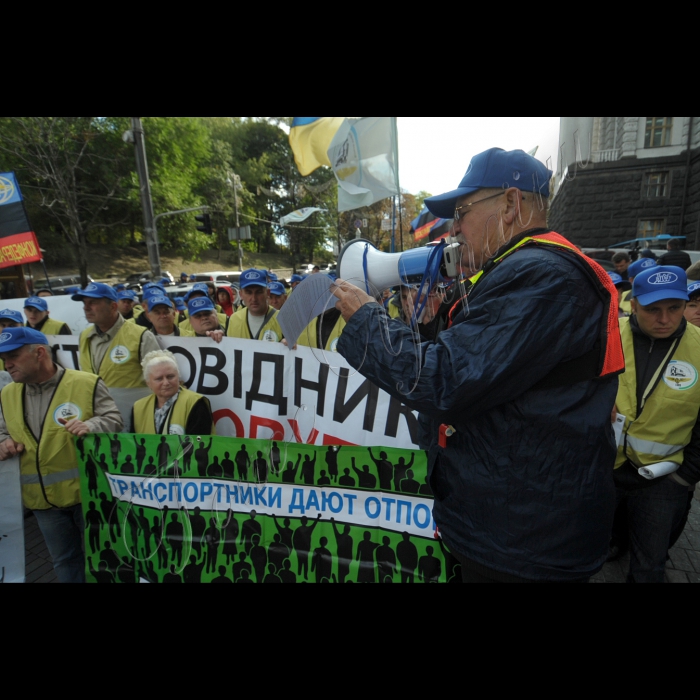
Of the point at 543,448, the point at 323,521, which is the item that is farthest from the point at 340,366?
the point at 543,448

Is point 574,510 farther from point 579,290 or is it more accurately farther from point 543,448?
point 579,290

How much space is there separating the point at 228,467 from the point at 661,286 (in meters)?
2.66

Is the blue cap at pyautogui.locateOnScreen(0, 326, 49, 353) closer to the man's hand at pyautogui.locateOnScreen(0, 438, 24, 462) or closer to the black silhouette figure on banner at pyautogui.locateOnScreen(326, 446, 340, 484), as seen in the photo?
the man's hand at pyautogui.locateOnScreen(0, 438, 24, 462)

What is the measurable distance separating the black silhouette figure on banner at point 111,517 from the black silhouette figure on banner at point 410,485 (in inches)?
72.2

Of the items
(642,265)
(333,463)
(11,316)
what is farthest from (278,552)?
(642,265)

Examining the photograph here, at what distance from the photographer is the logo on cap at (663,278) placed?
2.35 meters

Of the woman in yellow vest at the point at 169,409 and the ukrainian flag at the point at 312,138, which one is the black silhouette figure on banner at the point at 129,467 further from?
the ukrainian flag at the point at 312,138

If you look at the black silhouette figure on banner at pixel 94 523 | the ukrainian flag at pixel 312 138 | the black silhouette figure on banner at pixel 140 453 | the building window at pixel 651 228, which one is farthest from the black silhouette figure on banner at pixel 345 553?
the building window at pixel 651 228

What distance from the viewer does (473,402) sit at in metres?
1.11

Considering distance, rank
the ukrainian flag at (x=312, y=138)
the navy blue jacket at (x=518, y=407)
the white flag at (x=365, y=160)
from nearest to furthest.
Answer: the navy blue jacket at (x=518, y=407)
the white flag at (x=365, y=160)
the ukrainian flag at (x=312, y=138)

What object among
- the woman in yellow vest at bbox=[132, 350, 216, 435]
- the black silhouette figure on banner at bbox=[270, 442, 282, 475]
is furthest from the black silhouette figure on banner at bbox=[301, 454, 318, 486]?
the woman in yellow vest at bbox=[132, 350, 216, 435]

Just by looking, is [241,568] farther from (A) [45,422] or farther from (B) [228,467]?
(A) [45,422]

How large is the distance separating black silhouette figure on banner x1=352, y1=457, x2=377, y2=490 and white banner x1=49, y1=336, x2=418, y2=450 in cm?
31
